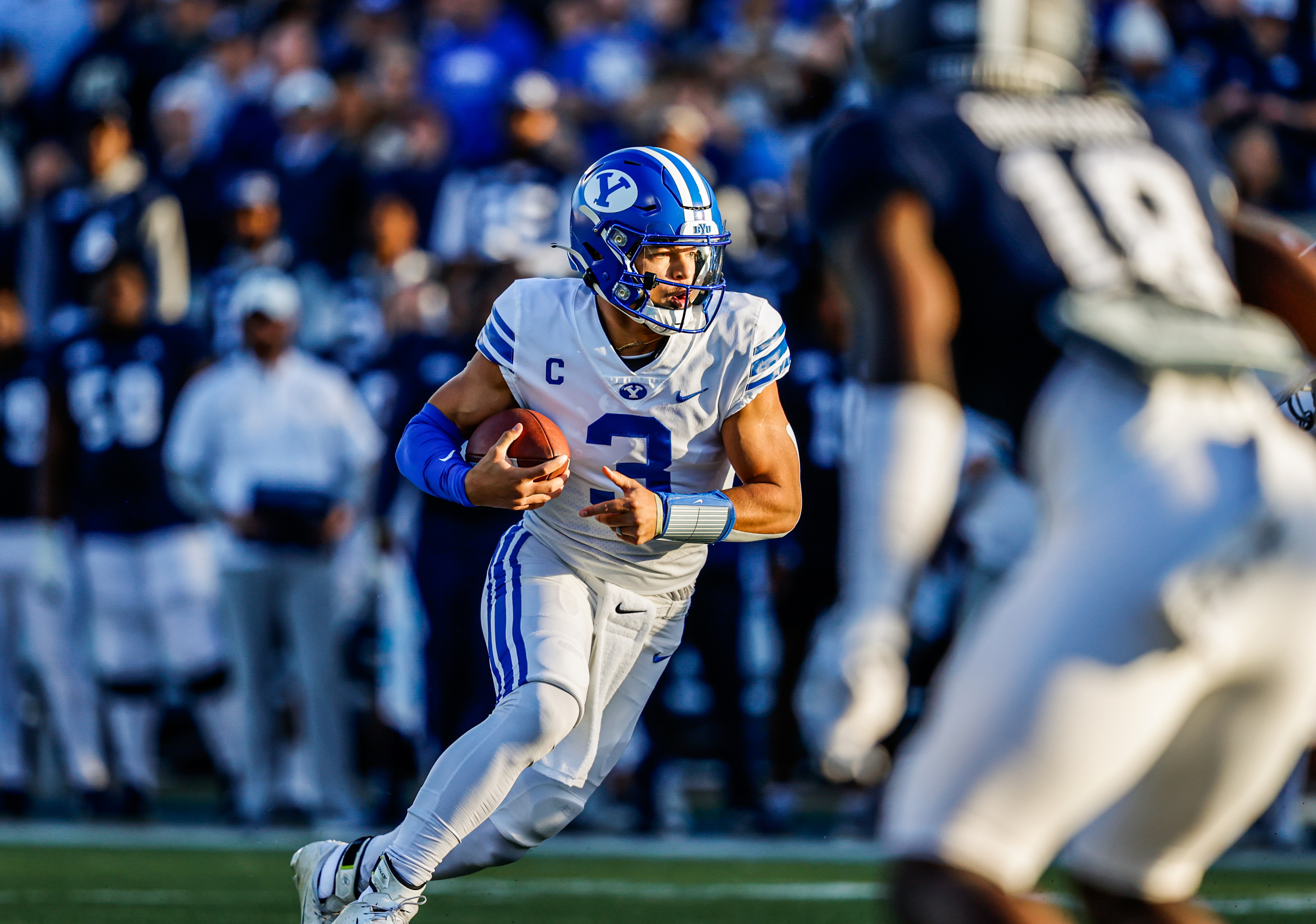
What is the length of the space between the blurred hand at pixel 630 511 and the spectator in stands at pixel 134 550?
423 centimetres

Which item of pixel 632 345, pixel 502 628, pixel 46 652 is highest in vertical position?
pixel 632 345

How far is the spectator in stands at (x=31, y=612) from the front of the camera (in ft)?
24.4

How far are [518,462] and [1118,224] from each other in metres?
1.54

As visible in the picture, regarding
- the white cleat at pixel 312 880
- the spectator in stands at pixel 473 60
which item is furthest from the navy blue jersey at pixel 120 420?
the white cleat at pixel 312 880

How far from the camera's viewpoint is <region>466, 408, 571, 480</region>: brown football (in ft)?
12.0

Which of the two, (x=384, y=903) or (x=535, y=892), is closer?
(x=384, y=903)

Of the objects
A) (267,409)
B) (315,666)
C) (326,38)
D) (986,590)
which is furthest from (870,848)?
(326,38)

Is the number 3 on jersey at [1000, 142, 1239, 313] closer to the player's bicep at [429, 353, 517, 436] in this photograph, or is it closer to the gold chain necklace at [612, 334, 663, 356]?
the gold chain necklace at [612, 334, 663, 356]

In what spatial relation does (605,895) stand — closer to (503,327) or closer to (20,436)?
(503,327)

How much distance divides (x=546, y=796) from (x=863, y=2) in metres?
1.82

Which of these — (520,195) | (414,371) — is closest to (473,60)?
(520,195)

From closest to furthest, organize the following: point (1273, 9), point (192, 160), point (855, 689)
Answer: point (855, 689), point (1273, 9), point (192, 160)

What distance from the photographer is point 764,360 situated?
149 inches

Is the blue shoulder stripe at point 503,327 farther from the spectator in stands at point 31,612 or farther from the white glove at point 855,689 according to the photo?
the spectator in stands at point 31,612
